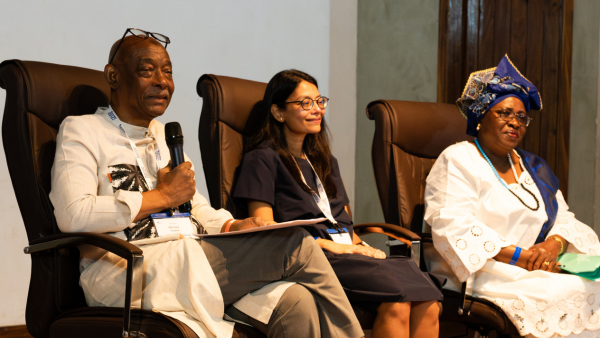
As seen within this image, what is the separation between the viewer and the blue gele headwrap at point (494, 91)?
245 cm

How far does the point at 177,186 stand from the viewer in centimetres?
181

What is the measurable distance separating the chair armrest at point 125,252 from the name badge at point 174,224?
25 centimetres

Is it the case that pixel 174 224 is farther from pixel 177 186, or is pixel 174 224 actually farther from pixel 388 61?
pixel 388 61

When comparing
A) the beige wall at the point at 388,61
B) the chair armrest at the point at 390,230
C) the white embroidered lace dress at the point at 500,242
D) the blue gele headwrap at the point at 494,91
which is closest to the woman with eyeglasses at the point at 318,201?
the chair armrest at the point at 390,230

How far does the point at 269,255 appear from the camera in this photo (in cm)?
163

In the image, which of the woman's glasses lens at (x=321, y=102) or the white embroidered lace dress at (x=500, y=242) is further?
the woman's glasses lens at (x=321, y=102)

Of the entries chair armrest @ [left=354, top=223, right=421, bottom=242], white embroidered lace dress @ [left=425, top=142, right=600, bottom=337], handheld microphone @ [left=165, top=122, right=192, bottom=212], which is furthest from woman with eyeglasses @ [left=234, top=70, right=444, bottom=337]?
handheld microphone @ [left=165, top=122, right=192, bottom=212]

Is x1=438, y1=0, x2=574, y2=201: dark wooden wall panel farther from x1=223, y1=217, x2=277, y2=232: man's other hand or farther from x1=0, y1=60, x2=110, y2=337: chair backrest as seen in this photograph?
x1=0, y1=60, x2=110, y2=337: chair backrest

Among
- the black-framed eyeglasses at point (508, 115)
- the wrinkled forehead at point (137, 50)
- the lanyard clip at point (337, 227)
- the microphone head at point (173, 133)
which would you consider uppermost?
the wrinkled forehead at point (137, 50)

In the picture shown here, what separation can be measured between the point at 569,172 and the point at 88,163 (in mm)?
2878

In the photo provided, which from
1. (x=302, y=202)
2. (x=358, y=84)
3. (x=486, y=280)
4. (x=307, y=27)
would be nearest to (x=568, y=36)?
(x=358, y=84)

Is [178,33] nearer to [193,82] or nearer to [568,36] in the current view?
[193,82]

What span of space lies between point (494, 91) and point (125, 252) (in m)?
1.70

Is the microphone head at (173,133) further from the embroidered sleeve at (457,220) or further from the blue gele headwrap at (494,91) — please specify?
the blue gele headwrap at (494,91)
